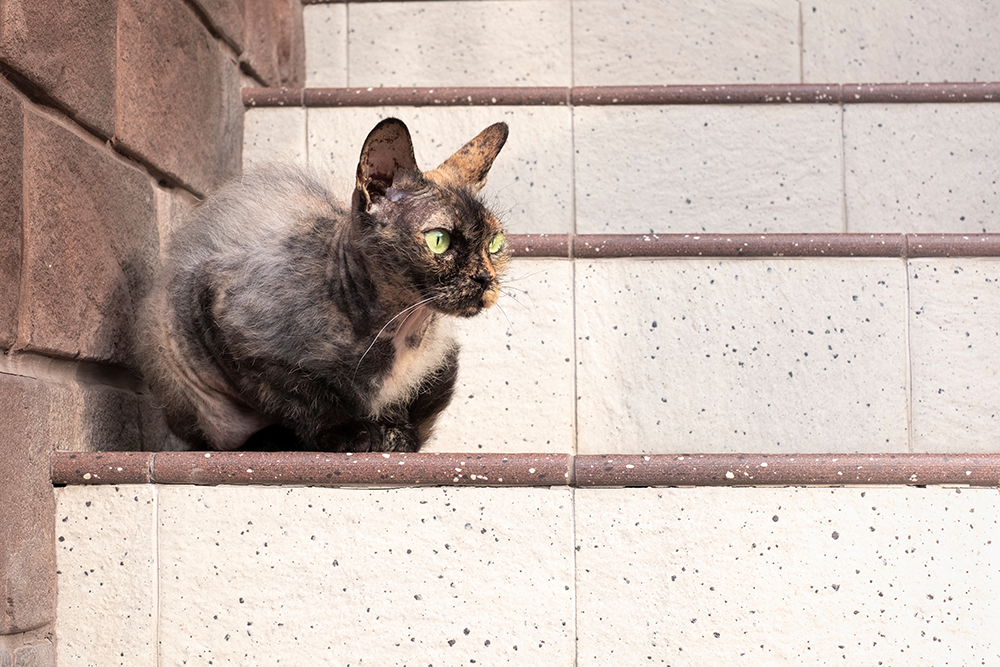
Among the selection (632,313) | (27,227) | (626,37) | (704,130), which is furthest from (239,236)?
(626,37)

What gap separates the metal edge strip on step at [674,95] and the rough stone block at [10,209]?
1.04 m

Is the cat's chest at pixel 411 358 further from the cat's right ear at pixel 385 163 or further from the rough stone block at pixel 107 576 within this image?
the rough stone block at pixel 107 576

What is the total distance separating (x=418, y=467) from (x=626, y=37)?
1.66 m

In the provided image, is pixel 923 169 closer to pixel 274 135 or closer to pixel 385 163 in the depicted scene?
pixel 385 163

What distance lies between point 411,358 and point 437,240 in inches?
9.2

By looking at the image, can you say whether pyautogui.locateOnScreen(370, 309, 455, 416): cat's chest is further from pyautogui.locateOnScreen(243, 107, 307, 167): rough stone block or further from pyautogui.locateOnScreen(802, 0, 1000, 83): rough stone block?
pyautogui.locateOnScreen(802, 0, 1000, 83): rough stone block

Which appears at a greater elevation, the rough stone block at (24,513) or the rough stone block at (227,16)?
the rough stone block at (227,16)

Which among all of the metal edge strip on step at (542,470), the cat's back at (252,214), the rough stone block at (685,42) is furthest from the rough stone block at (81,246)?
the rough stone block at (685,42)

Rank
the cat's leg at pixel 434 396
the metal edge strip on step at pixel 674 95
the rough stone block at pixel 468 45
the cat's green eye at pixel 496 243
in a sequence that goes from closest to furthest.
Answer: the cat's green eye at pixel 496 243 < the cat's leg at pixel 434 396 < the metal edge strip on step at pixel 674 95 < the rough stone block at pixel 468 45

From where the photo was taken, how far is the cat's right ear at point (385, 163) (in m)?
1.42

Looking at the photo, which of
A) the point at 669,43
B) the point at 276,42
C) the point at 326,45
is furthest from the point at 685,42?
the point at 276,42

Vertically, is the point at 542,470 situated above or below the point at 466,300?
below

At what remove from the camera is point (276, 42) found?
256 cm

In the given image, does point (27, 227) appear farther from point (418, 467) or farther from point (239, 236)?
point (418, 467)
